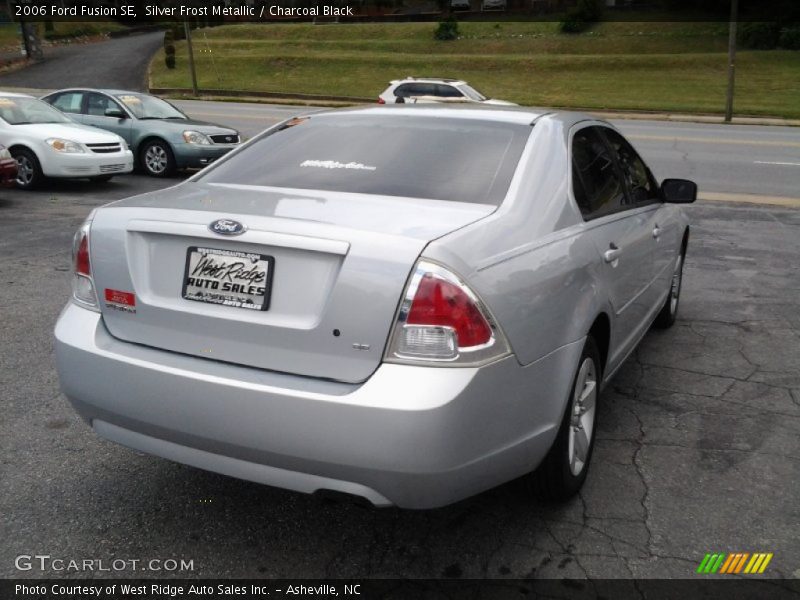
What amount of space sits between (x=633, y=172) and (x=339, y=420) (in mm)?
2878

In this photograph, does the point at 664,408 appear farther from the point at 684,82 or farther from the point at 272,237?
the point at 684,82

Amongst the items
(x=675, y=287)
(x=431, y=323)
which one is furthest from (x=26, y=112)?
(x=431, y=323)

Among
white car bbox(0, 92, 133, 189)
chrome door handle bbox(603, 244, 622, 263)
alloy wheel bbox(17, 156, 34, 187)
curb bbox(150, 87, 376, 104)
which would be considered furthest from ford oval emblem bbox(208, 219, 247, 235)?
curb bbox(150, 87, 376, 104)

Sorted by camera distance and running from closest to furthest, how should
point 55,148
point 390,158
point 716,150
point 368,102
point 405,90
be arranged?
point 390,158 → point 55,148 → point 716,150 → point 405,90 → point 368,102

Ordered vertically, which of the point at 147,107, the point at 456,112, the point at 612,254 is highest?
the point at 456,112

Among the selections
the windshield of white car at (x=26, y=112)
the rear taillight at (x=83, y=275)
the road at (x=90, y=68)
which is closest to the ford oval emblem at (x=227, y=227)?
the rear taillight at (x=83, y=275)

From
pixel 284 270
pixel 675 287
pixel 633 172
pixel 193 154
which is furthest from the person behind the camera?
pixel 193 154

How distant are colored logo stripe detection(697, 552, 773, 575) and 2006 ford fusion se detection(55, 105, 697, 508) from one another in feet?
1.98

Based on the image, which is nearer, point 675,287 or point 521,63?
point 675,287

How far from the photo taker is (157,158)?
47.6 feet

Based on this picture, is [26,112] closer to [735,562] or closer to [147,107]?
[147,107]

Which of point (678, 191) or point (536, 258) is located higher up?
point (536, 258)

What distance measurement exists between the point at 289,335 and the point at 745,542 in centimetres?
194

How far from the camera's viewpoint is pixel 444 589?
9.57 feet
